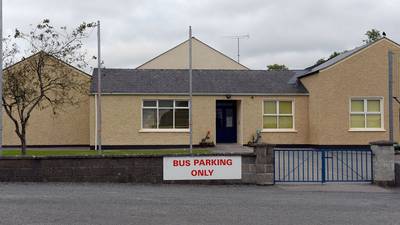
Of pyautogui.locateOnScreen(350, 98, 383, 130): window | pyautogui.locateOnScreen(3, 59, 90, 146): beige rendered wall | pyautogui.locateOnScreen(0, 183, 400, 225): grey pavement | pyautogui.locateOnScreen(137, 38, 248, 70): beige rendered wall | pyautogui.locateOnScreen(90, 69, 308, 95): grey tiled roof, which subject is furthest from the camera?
pyautogui.locateOnScreen(137, 38, 248, 70): beige rendered wall

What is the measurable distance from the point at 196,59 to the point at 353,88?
19925mm

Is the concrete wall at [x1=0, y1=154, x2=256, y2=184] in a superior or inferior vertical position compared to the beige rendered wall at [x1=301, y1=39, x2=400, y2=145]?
inferior

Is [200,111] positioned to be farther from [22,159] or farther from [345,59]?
[22,159]

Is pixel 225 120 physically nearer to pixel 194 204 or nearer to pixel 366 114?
pixel 366 114

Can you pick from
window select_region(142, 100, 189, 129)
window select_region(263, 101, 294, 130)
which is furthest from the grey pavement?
window select_region(263, 101, 294, 130)

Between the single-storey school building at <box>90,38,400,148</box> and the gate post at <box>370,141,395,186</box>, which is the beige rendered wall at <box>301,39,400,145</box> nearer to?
the single-storey school building at <box>90,38,400,148</box>

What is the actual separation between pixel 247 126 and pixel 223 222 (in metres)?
19.2

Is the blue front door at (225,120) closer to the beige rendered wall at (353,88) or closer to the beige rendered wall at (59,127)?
the beige rendered wall at (353,88)

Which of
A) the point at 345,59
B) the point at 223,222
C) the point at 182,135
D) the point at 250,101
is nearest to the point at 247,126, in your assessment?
the point at 250,101

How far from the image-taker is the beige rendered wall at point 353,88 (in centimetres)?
2683

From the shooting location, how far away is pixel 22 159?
1458 cm

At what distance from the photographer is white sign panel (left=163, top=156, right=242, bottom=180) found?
1456 centimetres

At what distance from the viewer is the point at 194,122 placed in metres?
27.7

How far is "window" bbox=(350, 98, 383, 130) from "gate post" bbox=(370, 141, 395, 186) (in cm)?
1266
